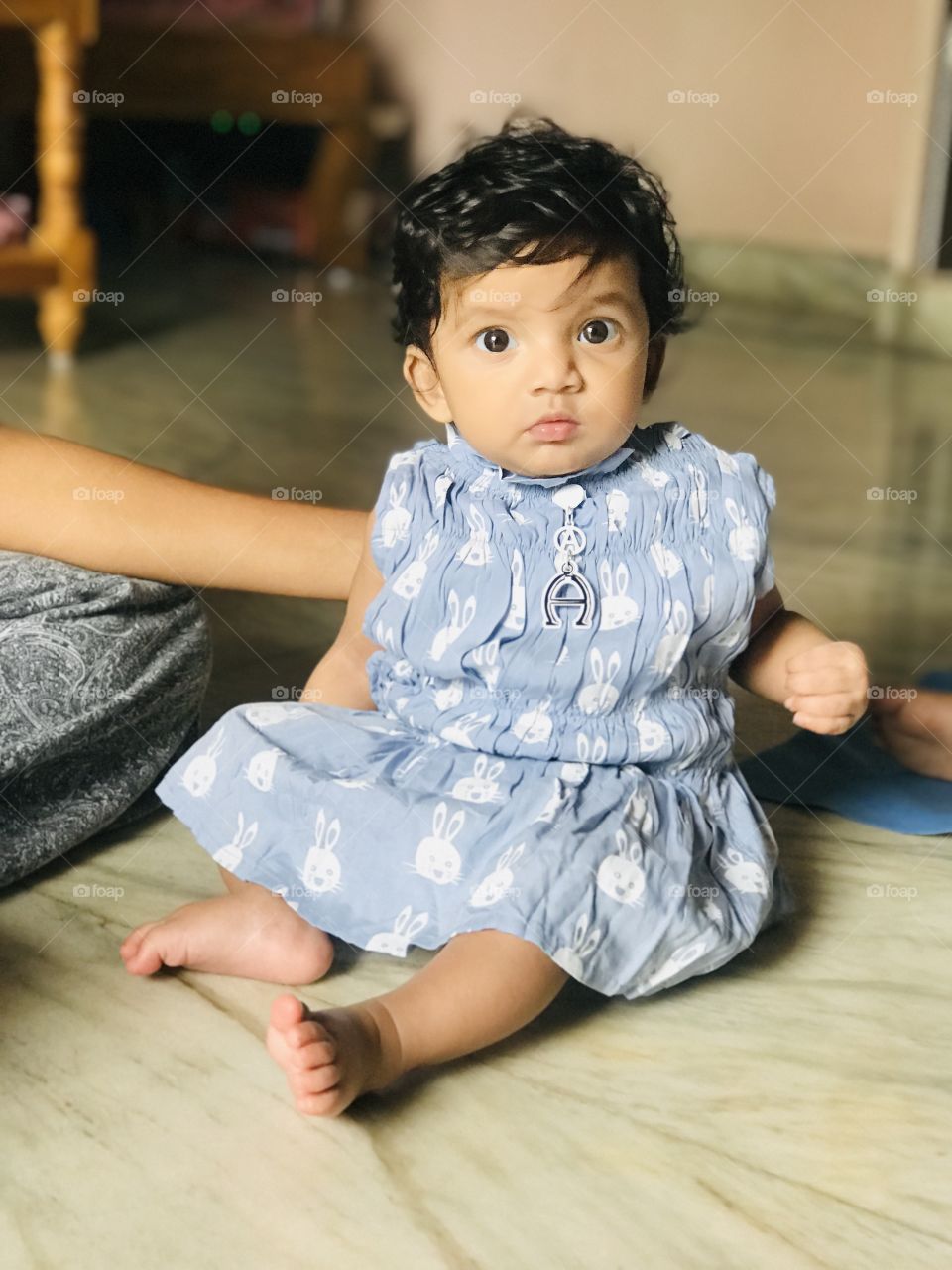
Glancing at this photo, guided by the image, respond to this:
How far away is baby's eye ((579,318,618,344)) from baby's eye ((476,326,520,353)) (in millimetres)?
42

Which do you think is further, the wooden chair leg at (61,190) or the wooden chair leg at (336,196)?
the wooden chair leg at (336,196)

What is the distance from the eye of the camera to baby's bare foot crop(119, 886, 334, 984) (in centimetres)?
92

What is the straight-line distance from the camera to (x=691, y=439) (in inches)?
39.3

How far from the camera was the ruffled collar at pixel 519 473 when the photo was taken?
96cm

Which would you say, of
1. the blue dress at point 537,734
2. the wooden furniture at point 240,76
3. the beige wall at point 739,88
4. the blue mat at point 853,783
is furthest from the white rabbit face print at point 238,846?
the wooden furniture at point 240,76

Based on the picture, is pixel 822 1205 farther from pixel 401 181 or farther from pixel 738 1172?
pixel 401 181

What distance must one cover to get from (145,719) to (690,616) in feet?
1.32

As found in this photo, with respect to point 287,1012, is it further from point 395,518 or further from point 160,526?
point 160,526

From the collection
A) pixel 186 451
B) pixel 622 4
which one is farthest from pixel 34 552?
pixel 622 4

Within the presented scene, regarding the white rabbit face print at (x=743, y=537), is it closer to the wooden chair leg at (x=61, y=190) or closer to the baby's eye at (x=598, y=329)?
the baby's eye at (x=598, y=329)

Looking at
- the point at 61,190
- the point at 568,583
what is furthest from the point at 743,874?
the point at 61,190

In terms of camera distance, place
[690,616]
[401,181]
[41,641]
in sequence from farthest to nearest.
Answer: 1. [401,181]
2. [41,641]
3. [690,616]

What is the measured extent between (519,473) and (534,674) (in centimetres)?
12

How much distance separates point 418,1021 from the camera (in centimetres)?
81
